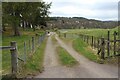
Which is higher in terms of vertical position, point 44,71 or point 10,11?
point 10,11

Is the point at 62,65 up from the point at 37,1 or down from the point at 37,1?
down

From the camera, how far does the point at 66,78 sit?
10922mm

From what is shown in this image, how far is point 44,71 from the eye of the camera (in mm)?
12789

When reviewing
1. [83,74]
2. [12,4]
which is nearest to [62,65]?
[83,74]

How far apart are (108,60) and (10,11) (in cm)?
3743

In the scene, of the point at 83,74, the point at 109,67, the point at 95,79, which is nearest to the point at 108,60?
the point at 109,67

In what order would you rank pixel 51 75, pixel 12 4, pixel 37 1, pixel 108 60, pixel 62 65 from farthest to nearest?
pixel 37 1
pixel 12 4
pixel 108 60
pixel 62 65
pixel 51 75

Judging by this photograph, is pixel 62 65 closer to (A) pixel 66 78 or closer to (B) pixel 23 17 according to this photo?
(A) pixel 66 78

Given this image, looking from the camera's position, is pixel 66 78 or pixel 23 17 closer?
pixel 66 78

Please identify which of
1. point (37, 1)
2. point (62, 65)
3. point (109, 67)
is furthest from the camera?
point (37, 1)

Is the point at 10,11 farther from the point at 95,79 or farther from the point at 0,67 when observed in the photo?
the point at 95,79

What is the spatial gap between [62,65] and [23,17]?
135ft

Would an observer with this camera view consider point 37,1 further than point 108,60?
Yes

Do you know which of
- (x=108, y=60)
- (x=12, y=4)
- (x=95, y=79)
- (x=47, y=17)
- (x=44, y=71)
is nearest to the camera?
(x=95, y=79)
